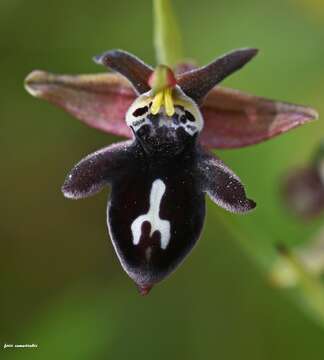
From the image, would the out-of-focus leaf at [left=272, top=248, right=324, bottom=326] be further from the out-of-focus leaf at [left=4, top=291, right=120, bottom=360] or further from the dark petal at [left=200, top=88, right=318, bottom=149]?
the out-of-focus leaf at [left=4, top=291, right=120, bottom=360]

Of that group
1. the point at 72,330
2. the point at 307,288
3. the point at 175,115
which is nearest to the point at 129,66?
the point at 175,115

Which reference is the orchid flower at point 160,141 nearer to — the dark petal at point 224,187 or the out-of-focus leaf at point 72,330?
the dark petal at point 224,187

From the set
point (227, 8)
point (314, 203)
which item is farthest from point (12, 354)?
point (227, 8)

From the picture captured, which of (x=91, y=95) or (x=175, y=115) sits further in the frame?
(x=91, y=95)

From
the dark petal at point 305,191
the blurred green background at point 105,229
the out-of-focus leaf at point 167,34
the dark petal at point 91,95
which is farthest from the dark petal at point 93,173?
the blurred green background at point 105,229

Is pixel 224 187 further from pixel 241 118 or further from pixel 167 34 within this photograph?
pixel 167 34

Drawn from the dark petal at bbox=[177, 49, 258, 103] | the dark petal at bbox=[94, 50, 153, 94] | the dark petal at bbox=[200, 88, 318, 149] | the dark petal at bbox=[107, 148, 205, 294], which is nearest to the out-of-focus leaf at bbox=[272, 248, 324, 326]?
the dark petal at bbox=[200, 88, 318, 149]
